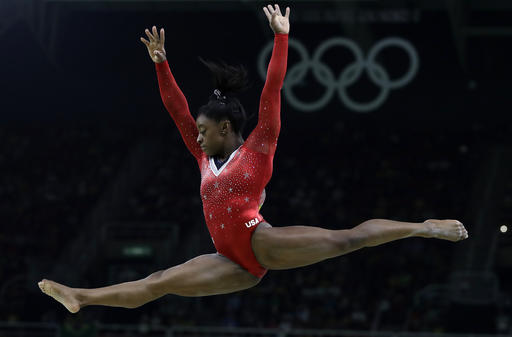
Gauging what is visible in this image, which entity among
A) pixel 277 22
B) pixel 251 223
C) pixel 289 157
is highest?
pixel 289 157

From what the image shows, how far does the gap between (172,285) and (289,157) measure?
50.8 feet

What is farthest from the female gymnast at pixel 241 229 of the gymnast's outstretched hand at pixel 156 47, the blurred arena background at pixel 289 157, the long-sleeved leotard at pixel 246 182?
the blurred arena background at pixel 289 157

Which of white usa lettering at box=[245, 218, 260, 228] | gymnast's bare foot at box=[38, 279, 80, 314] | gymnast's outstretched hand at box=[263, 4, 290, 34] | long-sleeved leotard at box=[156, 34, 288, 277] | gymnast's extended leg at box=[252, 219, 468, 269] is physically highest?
gymnast's outstretched hand at box=[263, 4, 290, 34]

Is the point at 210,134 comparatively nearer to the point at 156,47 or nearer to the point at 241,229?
the point at 241,229

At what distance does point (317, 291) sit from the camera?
55.3 feet

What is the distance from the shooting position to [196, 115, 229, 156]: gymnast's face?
18.6ft

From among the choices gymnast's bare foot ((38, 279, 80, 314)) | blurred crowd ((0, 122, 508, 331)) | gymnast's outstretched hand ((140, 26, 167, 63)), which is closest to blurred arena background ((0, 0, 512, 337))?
blurred crowd ((0, 122, 508, 331))

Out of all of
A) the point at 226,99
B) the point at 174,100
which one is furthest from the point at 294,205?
the point at 226,99

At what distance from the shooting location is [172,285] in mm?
5586

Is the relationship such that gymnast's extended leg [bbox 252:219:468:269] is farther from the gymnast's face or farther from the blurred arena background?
the blurred arena background

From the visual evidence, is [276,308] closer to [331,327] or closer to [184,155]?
[331,327]

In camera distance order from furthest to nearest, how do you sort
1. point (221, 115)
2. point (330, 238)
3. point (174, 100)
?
point (174, 100) → point (221, 115) → point (330, 238)

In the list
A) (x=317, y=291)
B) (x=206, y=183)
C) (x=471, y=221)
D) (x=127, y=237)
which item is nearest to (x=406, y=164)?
(x=471, y=221)

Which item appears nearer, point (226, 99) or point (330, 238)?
point (330, 238)
